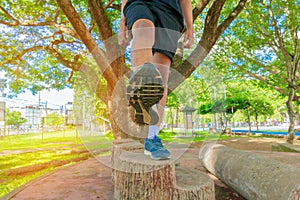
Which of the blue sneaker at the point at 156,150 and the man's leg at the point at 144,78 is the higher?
the man's leg at the point at 144,78

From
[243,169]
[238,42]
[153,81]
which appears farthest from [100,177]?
[238,42]

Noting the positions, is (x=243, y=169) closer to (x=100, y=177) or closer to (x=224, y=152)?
(x=224, y=152)

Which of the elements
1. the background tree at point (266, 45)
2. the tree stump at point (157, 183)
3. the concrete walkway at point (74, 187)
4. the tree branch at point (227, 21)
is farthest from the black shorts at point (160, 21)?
the background tree at point (266, 45)

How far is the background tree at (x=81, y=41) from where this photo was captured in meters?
3.90

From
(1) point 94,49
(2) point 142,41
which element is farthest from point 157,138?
(1) point 94,49

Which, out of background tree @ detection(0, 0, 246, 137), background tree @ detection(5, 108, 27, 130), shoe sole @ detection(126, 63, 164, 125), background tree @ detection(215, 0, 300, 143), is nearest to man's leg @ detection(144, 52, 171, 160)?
shoe sole @ detection(126, 63, 164, 125)

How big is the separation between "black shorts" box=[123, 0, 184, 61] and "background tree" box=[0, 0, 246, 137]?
5.13 feet

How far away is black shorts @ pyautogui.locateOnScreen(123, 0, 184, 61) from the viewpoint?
141cm

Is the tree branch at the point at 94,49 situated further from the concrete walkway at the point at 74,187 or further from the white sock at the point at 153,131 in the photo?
the white sock at the point at 153,131

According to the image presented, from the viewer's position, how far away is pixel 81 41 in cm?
506

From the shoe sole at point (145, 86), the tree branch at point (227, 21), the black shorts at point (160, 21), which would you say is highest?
the tree branch at point (227, 21)

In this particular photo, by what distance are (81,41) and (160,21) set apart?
399 cm

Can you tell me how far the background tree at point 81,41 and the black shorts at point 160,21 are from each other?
5.13 feet

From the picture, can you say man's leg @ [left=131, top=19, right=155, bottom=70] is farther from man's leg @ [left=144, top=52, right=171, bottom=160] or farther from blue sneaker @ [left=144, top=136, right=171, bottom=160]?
blue sneaker @ [left=144, top=136, right=171, bottom=160]
